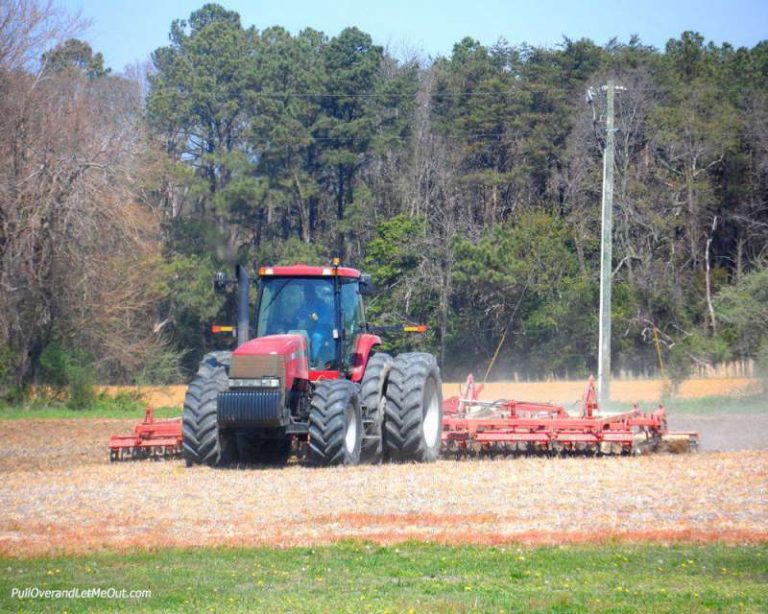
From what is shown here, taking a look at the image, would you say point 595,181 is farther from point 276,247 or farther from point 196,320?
point 196,320

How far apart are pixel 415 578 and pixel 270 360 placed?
264 inches

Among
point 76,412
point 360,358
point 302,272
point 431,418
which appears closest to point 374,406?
point 360,358

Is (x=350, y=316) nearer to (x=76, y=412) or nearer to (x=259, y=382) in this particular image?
(x=259, y=382)

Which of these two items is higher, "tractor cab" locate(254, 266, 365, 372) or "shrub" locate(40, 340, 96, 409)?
"tractor cab" locate(254, 266, 365, 372)

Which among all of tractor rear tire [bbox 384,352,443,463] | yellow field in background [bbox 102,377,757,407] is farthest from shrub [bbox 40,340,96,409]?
tractor rear tire [bbox 384,352,443,463]

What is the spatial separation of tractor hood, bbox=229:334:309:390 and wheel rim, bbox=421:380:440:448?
240 centimetres

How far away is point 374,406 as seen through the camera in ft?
51.5

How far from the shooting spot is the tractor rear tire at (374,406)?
15711mm

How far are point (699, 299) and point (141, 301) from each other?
24.3 meters

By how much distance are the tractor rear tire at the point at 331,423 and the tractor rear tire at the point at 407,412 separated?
0.92m

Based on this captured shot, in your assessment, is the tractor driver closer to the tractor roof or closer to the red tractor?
the red tractor

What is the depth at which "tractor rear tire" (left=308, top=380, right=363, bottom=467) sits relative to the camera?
577 inches

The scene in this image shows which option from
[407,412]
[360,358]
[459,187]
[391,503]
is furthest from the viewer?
[459,187]

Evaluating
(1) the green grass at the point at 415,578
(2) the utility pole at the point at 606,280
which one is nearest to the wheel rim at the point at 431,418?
(1) the green grass at the point at 415,578
